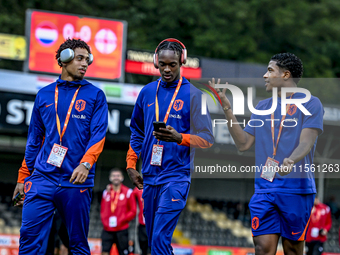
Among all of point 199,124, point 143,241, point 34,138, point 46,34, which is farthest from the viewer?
point 46,34

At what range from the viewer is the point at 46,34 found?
52.6 ft

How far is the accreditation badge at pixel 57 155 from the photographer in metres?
4.57

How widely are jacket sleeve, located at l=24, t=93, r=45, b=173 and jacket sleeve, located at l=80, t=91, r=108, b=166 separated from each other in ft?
1.80

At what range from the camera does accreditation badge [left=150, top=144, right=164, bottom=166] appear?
4.55m

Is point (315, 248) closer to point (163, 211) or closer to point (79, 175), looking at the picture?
point (163, 211)

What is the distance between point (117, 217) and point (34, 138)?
5.69 metres

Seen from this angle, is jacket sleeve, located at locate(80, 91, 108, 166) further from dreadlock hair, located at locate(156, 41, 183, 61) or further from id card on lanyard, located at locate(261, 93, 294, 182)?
id card on lanyard, located at locate(261, 93, 294, 182)

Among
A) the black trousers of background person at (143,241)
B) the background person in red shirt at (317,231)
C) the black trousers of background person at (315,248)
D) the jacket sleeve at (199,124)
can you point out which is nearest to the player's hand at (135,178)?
the jacket sleeve at (199,124)

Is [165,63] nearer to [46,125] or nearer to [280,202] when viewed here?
[46,125]

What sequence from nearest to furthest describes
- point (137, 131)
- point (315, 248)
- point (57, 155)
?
point (57, 155)
point (137, 131)
point (315, 248)

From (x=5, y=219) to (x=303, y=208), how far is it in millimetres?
13181

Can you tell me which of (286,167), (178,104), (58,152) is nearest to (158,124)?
(178,104)

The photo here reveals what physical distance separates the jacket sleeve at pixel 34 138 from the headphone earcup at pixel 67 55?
1.51ft

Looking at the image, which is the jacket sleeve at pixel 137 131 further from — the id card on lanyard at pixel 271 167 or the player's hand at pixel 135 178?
the id card on lanyard at pixel 271 167
